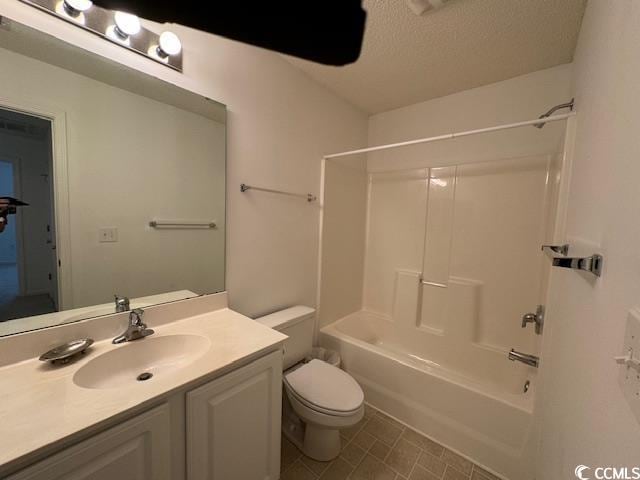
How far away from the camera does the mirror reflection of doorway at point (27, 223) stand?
886 millimetres

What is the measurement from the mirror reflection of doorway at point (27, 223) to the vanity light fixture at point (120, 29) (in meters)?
0.40

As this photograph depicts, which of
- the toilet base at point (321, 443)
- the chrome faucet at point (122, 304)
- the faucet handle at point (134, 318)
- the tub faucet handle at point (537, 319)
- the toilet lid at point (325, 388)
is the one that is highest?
Result: the chrome faucet at point (122, 304)

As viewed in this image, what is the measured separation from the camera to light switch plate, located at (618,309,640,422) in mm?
430

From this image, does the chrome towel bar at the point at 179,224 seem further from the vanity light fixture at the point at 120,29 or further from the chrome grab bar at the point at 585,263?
the chrome grab bar at the point at 585,263

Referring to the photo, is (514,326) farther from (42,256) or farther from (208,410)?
(42,256)

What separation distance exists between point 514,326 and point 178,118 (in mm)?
2481

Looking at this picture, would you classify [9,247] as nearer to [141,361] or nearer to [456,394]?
[141,361]

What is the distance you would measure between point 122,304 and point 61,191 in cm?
50

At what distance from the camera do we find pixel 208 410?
0.92m

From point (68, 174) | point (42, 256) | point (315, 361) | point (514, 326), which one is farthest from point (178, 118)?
point (514, 326)

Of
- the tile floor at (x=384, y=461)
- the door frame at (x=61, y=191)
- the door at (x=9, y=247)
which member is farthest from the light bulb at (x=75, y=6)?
the tile floor at (x=384, y=461)

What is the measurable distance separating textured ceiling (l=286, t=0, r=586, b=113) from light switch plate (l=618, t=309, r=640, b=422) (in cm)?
148

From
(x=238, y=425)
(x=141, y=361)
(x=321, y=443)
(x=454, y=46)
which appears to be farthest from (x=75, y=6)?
(x=321, y=443)

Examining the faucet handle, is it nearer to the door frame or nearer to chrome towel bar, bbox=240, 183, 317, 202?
the door frame
